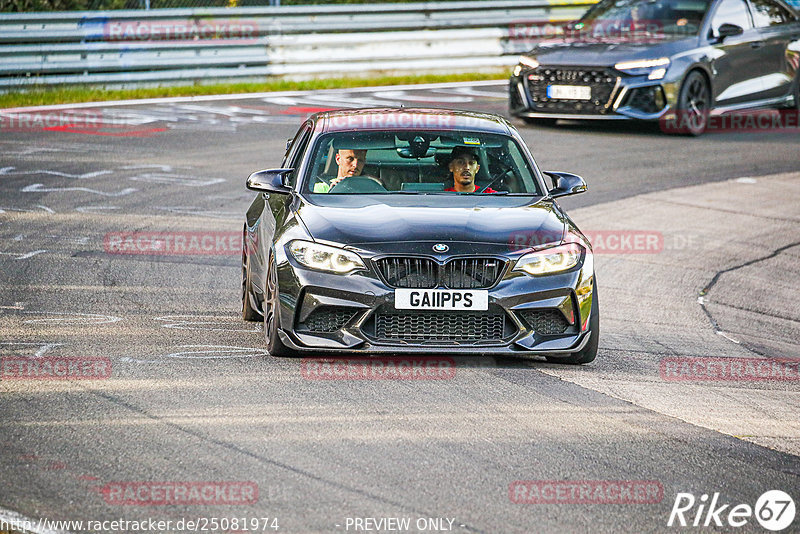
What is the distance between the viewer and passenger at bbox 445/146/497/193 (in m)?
8.41

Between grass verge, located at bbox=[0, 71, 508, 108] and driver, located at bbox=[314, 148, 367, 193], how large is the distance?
1239cm

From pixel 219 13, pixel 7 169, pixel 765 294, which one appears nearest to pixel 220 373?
pixel 765 294

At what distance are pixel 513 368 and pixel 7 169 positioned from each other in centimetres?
884

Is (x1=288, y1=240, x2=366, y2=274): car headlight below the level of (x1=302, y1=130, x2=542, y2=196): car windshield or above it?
below

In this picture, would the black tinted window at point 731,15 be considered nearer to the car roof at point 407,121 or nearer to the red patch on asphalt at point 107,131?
the red patch on asphalt at point 107,131

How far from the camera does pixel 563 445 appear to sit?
5898mm
